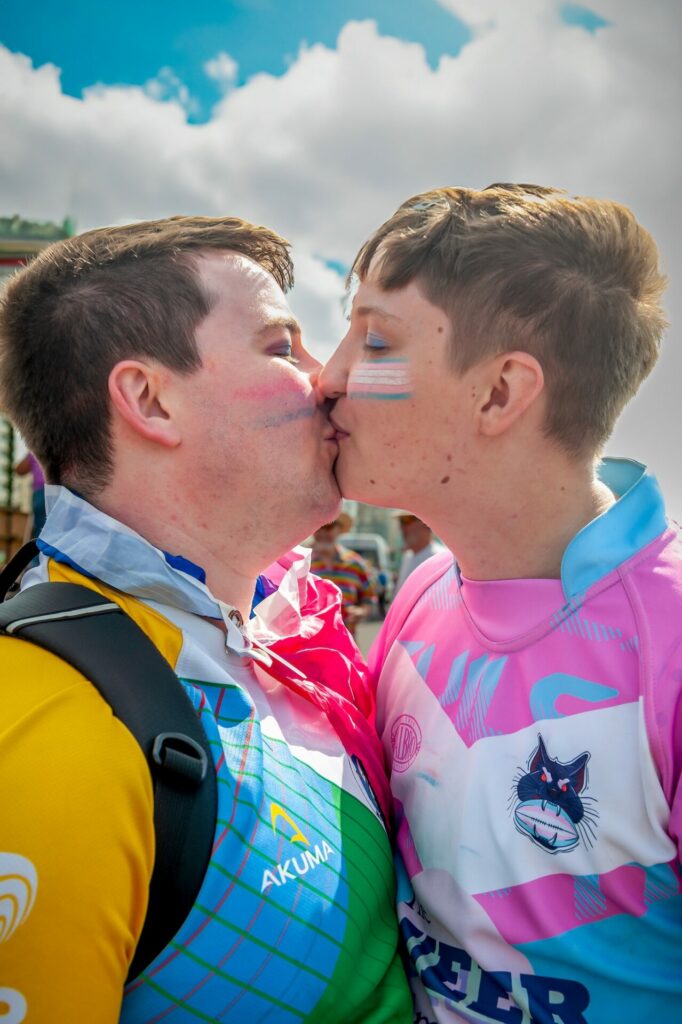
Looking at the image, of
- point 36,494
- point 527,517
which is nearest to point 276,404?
point 527,517

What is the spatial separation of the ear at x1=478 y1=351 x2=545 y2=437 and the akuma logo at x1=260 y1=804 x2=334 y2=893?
1121 millimetres

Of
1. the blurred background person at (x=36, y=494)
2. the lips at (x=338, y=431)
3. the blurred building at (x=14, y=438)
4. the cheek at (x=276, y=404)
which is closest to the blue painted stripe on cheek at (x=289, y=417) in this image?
the cheek at (x=276, y=404)

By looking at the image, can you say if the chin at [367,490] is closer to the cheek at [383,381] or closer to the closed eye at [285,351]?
the cheek at [383,381]

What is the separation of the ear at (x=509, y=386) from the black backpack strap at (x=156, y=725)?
1.09 m

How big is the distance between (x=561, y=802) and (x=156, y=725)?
2.97 feet

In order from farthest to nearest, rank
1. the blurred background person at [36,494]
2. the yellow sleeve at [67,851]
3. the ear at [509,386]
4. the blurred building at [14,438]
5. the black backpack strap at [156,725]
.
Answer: the blurred building at [14,438], the blurred background person at [36,494], the ear at [509,386], the black backpack strap at [156,725], the yellow sleeve at [67,851]

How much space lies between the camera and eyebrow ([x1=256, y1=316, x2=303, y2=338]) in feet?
7.44

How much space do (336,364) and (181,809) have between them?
4.48 feet

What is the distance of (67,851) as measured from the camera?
128 cm

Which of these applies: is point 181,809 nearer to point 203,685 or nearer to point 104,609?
point 203,685

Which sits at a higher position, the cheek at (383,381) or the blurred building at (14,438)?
the blurred building at (14,438)

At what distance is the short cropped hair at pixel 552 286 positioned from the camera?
2.11 m

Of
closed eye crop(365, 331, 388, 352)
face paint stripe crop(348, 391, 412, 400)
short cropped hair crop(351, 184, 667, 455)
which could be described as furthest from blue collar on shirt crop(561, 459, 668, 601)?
closed eye crop(365, 331, 388, 352)

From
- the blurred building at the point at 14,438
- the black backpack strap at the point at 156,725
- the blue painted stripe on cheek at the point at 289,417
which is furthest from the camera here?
the blurred building at the point at 14,438
